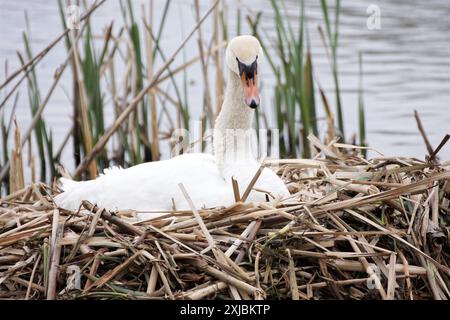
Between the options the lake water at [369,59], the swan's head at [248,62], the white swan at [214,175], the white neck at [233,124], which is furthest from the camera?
the lake water at [369,59]

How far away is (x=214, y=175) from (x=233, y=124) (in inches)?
12.3

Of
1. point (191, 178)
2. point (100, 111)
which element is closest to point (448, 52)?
point (100, 111)

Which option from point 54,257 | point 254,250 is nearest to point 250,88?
point 254,250

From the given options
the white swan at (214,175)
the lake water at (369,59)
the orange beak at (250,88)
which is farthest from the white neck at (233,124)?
the lake water at (369,59)

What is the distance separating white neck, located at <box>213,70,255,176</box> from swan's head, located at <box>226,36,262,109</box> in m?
0.20

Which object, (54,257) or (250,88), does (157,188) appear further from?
(54,257)

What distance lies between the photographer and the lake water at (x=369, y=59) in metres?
8.28

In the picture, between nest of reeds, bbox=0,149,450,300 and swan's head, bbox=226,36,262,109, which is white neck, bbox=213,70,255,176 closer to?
swan's head, bbox=226,36,262,109

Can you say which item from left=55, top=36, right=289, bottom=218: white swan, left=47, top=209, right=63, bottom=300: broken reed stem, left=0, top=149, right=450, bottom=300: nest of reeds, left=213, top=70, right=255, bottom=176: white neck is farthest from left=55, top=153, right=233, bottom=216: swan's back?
left=47, top=209, right=63, bottom=300: broken reed stem

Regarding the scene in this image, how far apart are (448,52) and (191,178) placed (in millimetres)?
6592

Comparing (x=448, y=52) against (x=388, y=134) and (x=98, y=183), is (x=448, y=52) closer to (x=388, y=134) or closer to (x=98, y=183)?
(x=388, y=134)

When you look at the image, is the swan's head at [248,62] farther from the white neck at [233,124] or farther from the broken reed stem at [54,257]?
the broken reed stem at [54,257]

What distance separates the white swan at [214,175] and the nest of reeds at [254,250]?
11.7 inches

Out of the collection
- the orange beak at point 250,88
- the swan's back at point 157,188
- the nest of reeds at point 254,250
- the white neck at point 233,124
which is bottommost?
the nest of reeds at point 254,250
